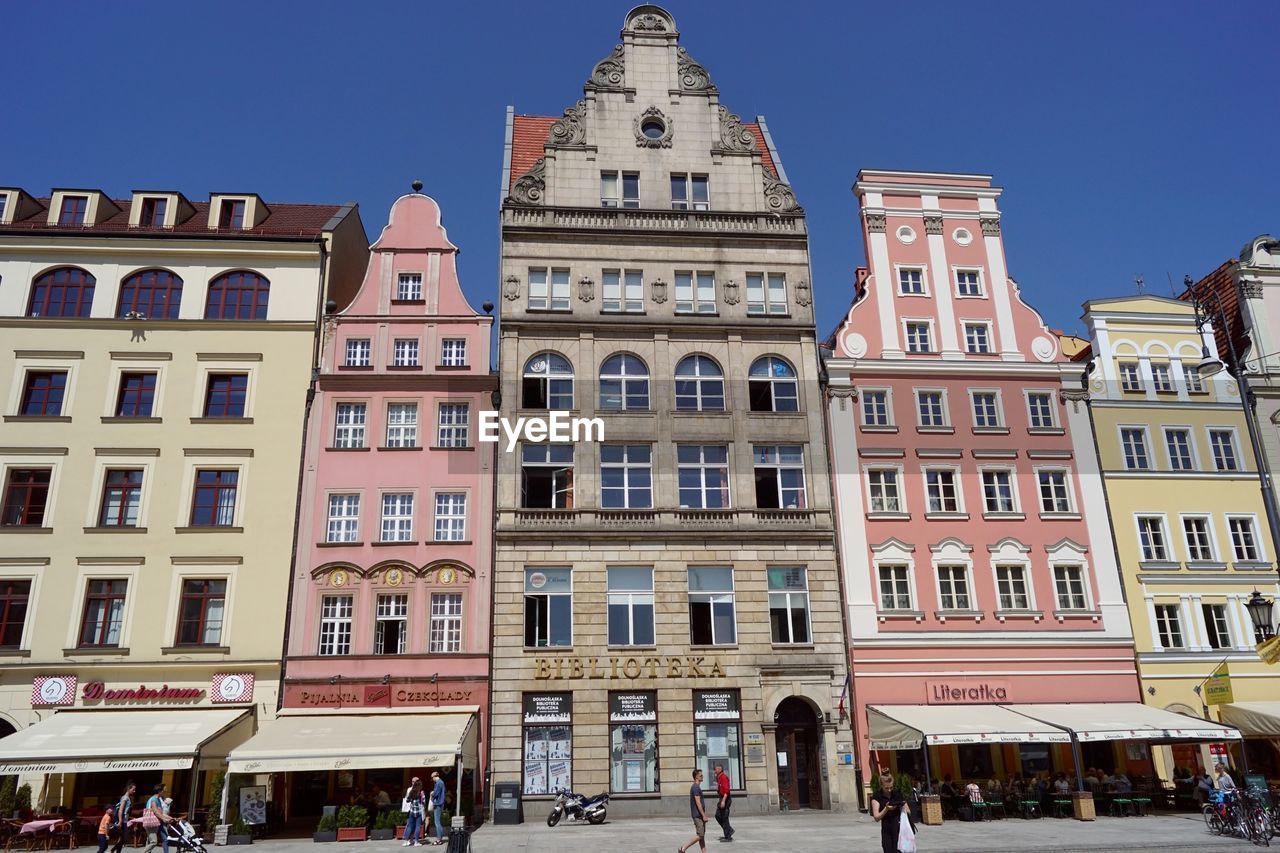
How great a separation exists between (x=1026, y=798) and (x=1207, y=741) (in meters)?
7.65

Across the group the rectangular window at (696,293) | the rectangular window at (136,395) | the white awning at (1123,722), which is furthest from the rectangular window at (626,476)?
the rectangular window at (136,395)

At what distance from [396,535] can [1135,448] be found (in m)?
27.1

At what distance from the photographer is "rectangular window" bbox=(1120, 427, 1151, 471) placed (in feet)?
120

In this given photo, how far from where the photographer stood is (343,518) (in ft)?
109

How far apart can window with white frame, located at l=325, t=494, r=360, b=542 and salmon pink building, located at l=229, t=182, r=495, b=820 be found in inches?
1.9

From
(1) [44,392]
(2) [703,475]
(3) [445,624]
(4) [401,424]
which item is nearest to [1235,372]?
(2) [703,475]

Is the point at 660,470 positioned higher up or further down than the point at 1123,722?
higher up

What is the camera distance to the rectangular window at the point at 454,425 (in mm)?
34469

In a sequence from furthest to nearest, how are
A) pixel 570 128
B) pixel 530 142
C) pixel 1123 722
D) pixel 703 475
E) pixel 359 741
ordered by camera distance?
1. pixel 530 142
2. pixel 570 128
3. pixel 703 475
4. pixel 1123 722
5. pixel 359 741

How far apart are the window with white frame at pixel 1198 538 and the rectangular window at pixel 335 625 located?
29364 millimetres

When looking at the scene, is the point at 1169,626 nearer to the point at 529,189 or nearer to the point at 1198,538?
the point at 1198,538

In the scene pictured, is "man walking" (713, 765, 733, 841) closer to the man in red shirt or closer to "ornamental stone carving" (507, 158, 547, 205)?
the man in red shirt

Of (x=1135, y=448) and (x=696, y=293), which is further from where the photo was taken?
(x=696, y=293)

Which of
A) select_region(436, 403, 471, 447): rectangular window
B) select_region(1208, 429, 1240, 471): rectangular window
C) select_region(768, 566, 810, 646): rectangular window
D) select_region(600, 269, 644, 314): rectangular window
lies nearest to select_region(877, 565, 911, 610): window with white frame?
select_region(768, 566, 810, 646): rectangular window
